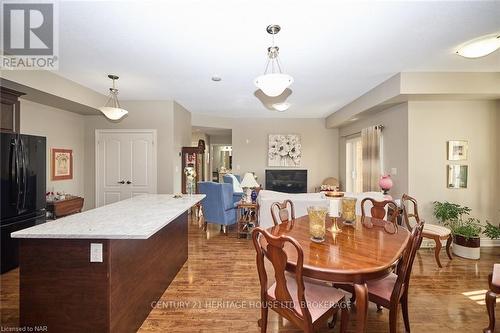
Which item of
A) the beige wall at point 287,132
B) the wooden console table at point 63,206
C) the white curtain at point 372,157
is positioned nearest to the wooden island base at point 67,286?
the wooden console table at point 63,206

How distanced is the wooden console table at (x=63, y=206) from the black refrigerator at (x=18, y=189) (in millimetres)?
469

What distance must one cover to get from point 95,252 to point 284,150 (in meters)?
6.01

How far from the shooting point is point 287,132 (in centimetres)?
713

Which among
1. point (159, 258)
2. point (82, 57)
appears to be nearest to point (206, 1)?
point (82, 57)

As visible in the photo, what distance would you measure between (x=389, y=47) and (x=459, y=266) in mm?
3053

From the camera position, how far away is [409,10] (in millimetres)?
1998

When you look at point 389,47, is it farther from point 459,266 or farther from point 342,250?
point 459,266

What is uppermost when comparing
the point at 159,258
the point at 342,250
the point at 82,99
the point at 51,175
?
the point at 82,99

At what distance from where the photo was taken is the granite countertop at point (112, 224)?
153 centimetres

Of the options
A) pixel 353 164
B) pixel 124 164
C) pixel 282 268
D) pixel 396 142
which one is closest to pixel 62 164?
pixel 124 164

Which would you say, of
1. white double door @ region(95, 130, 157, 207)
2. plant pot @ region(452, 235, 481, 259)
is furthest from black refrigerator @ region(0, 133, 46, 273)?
plant pot @ region(452, 235, 481, 259)

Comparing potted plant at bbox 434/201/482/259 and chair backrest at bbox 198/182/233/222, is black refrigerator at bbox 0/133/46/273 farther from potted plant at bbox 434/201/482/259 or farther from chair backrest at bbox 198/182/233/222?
potted plant at bbox 434/201/482/259

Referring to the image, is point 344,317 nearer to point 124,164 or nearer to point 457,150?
point 457,150

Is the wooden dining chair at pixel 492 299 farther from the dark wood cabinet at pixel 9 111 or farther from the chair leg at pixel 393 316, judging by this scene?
the dark wood cabinet at pixel 9 111
